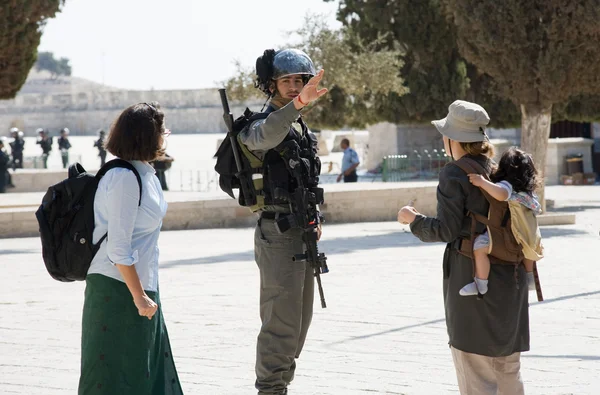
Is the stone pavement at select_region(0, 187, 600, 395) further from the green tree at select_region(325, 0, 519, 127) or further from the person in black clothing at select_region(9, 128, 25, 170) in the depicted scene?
the person in black clothing at select_region(9, 128, 25, 170)

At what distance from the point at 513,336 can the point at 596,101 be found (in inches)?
799

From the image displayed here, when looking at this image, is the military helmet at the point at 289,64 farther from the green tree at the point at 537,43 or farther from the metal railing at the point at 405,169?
the metal railing at the point at 405,169

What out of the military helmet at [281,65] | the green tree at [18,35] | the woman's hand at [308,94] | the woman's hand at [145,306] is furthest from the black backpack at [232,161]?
the green tree at [18,35]

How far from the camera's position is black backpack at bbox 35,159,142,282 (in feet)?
13.7

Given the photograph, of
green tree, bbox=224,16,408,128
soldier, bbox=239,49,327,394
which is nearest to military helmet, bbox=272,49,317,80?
soldier, bbox=239,49,327,394

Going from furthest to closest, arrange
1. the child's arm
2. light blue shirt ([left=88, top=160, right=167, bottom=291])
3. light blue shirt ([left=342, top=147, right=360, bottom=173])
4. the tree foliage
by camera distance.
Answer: light blue shirt ([left=342, top=147, right=360, bottom=173]) < the tree foliage < the child's arm < light blue shirt ([left=88, top=160, right=167, bottom=291])

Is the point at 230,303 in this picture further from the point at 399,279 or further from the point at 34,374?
the point at 34,374

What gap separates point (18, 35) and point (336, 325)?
1114 centimetres

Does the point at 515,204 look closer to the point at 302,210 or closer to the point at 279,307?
the point at 302,210

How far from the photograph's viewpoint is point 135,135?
4.26 m

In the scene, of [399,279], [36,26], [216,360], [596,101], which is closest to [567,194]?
[596,101]

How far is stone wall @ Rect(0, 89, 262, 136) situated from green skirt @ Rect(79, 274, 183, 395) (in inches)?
2793

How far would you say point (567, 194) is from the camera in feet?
77.3

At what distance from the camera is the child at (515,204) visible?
439cm
